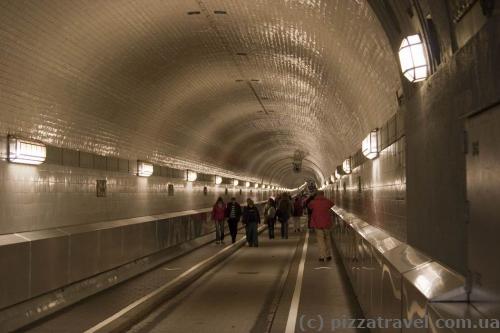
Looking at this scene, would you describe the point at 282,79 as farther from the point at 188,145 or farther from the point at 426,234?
the point at 426,234

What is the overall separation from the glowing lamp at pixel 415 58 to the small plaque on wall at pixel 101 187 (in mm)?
8342

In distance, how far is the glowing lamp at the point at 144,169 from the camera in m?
15.5

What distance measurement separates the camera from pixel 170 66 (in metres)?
13.6

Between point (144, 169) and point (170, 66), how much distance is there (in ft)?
10.7

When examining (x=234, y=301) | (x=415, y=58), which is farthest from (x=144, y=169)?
(x=415, y=58)

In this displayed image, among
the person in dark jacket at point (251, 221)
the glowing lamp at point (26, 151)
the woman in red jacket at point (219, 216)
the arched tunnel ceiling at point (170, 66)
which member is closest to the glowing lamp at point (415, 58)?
the arched tunnel ceiling at point (170, 66)

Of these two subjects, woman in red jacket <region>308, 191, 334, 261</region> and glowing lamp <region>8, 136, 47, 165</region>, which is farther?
woman in red jacket <region>308, 191, 334, 261</region>

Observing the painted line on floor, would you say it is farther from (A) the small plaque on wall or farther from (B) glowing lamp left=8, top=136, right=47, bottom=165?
(B) glowing lamp left=8, top=136, right=47, bottom=165

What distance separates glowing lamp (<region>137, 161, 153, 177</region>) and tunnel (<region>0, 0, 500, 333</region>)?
6cm

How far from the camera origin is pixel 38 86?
973 centimetres

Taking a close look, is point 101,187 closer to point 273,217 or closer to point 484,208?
point 484,208

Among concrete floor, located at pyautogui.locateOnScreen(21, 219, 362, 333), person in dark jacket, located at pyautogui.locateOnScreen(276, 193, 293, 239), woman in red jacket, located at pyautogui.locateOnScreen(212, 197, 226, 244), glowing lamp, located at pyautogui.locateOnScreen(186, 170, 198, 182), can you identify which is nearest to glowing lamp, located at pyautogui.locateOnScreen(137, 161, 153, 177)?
concrete floor, located at pyautogui.locateOnScreen(21, 219, 362, 333)

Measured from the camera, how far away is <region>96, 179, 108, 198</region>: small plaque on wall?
42.1 ft

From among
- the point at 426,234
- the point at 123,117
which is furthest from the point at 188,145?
the point at 426,234
